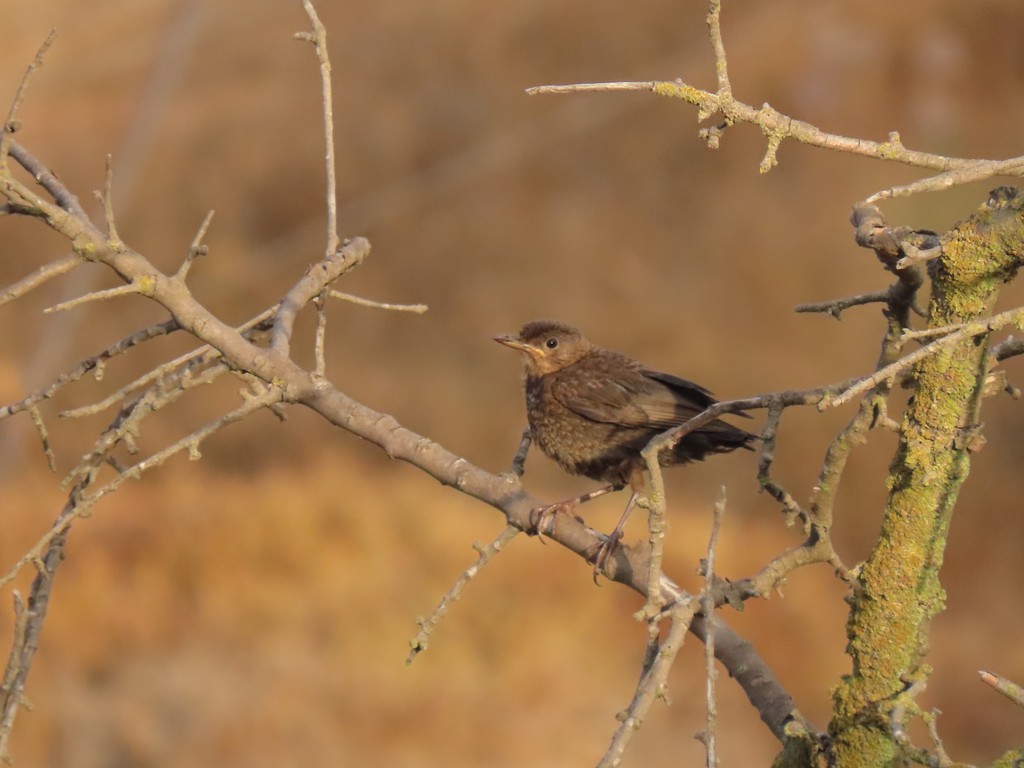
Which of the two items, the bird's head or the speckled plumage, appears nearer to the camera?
the speckled plumage

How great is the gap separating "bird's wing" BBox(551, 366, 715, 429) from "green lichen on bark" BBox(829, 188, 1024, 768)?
192 centimetres

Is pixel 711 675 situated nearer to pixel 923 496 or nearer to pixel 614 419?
pixel 923 496

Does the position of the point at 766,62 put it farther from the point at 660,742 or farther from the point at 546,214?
the point at 660,742

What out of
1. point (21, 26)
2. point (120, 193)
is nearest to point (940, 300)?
point (120, 193)

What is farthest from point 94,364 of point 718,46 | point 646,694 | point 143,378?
point 718,46

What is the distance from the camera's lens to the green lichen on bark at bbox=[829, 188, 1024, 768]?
6.40 ft

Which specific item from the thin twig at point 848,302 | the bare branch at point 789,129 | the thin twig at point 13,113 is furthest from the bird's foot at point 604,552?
the thin twig at point 13,113

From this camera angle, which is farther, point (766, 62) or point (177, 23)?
point (177, 23)

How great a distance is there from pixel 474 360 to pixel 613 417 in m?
4.82

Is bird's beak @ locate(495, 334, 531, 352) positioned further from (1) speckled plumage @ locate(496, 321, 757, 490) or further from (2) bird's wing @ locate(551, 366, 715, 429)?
(2) bird's wing @ locate(551, 366, 715, 429)

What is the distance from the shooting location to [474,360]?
8844 mm

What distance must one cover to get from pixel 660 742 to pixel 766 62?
14.6ft

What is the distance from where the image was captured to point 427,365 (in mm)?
8867

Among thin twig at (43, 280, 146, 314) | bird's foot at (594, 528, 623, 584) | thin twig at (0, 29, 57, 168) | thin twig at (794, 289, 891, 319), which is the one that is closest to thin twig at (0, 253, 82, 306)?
thin twig at (43, 280, 146, 314)
